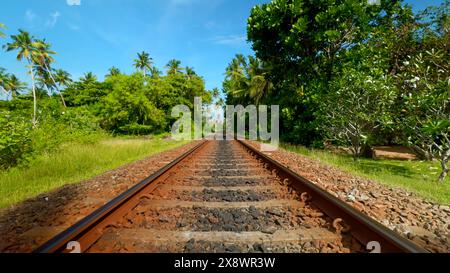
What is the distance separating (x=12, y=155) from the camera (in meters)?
6.66

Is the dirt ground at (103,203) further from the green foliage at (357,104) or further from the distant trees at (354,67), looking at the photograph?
the green foliage at (357,104)

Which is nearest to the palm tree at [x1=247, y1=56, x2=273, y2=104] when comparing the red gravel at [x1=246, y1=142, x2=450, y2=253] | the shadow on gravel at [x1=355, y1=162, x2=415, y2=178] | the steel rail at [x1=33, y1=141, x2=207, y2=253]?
the shadow on gravel at [x1=355, y1=162, x2=415, y2=178]

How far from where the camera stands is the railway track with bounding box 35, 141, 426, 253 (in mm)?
2117

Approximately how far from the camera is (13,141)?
6.46m

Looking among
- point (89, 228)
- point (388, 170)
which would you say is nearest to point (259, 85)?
point (388, 170)

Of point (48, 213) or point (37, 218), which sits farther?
point (48, 213)

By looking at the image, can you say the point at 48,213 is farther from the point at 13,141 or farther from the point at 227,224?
the point at 13,141

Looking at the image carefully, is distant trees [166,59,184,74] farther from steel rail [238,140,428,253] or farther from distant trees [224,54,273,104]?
steel rail [238,140,428,253]

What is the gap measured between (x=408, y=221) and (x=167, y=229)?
8.93 feet

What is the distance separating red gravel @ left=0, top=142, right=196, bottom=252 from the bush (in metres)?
3.25

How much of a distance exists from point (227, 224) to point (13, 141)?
698 cm

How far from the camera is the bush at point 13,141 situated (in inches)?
250

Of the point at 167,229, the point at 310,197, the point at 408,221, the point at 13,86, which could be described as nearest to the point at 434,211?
the point at 408,221
